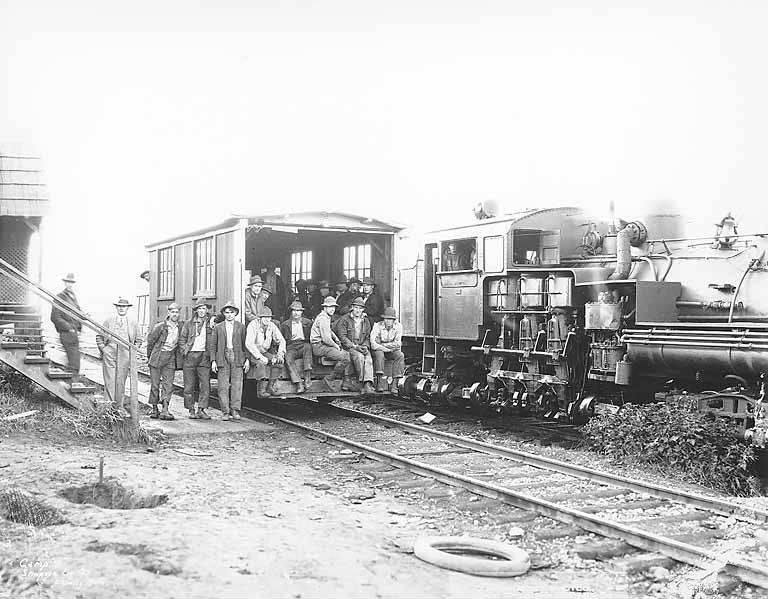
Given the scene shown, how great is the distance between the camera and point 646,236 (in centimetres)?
1132

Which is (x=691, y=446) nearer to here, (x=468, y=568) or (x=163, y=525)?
(x=468, y=568)

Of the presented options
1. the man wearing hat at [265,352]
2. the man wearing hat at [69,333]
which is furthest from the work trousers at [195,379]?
the man wearing hat at [69,333]

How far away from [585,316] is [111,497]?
673cm

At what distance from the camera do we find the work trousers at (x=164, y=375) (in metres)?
11.4

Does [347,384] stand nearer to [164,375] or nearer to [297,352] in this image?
[297,352]

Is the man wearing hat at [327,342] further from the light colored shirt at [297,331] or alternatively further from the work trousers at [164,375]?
the work trousers at [164,375]

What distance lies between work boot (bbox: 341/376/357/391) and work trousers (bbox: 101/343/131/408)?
322 cm

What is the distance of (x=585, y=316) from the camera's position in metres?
11.2

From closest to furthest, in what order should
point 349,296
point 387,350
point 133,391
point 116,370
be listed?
point 133,391 < point 116,370 < point 387,350 < point 349,296

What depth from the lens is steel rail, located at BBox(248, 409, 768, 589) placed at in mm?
5164

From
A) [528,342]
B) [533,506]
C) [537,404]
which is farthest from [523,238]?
[533,506]

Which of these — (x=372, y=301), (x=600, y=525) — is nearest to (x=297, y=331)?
(x=372, y=301)

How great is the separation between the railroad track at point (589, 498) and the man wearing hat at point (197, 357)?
1.64 m

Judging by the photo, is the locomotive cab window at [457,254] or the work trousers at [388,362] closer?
the work trousers at [388,362]
